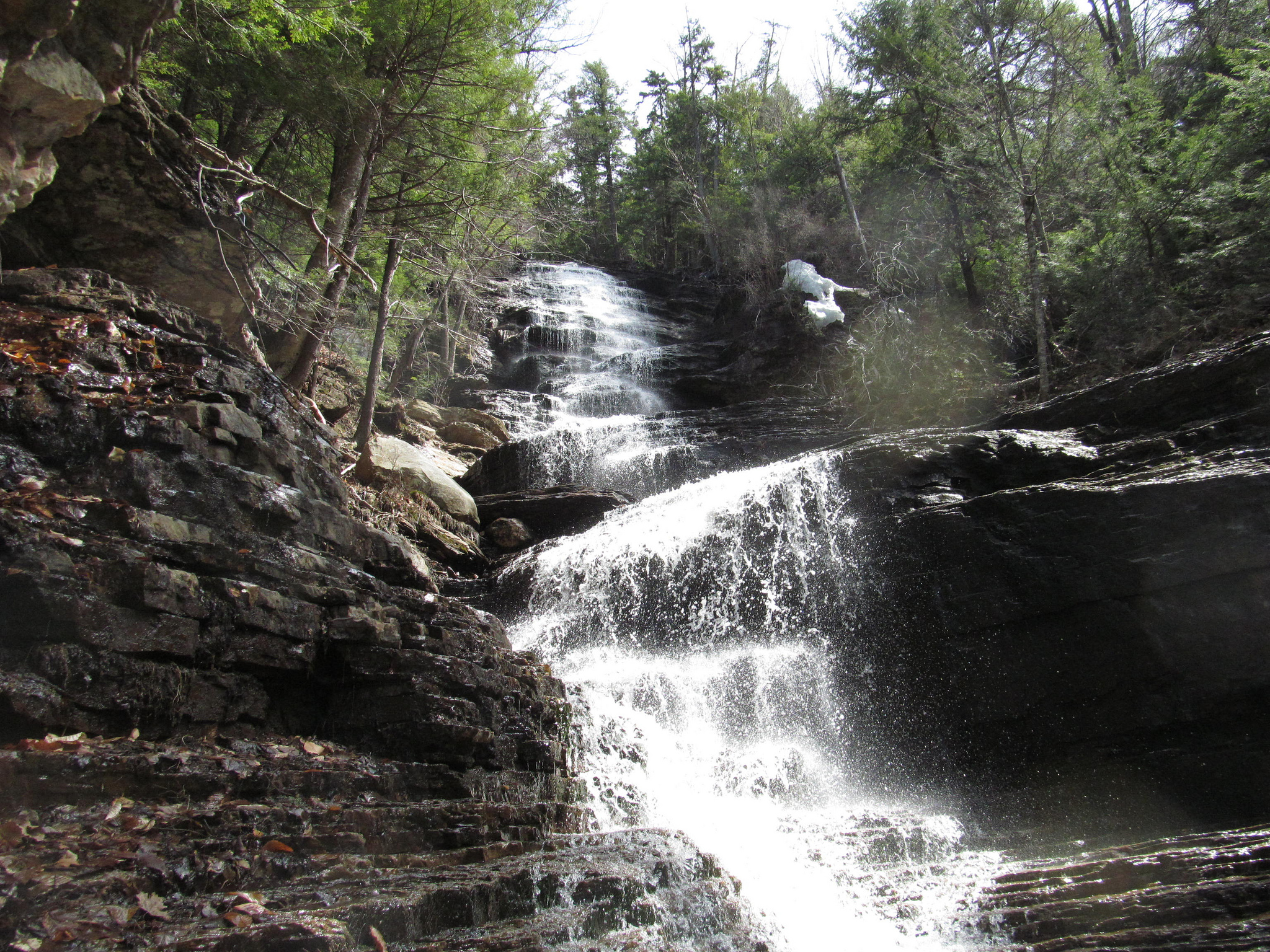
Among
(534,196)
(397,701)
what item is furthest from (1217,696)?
(534,196)

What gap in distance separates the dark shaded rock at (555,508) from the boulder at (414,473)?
497 millimetres

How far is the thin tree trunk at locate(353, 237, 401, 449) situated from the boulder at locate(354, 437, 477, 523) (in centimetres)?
26

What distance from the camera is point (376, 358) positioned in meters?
13.1

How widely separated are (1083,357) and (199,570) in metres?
14.0

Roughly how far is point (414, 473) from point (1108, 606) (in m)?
9.88

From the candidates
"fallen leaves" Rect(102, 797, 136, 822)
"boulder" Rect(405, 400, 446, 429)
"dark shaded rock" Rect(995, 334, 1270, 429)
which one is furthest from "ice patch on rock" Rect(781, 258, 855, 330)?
"fallen leaves" Rect(102, 797, 136, 822)

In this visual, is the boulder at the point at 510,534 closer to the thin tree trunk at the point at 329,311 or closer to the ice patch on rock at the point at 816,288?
the thin tree trunk at the point at 329,311

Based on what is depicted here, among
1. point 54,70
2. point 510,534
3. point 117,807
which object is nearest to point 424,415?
point 510,534

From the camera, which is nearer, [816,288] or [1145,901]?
[1145,901]

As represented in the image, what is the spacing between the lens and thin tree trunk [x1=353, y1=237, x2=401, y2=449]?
12.5 metres

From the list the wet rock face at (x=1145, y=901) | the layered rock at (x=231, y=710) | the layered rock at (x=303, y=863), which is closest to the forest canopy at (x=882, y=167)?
the layered rock at (x=231, y=710)

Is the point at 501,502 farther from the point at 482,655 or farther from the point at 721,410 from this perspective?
the point at 482,655

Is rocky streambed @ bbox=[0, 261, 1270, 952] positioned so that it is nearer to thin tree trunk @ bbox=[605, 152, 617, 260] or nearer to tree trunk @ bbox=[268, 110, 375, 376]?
tree trunk @ bbox=[268, 110, 375, 376]

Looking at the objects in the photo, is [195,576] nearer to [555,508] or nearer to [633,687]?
[633,687]
